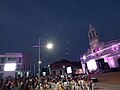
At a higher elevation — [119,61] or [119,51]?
[119,51]

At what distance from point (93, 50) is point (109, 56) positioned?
9168 mm

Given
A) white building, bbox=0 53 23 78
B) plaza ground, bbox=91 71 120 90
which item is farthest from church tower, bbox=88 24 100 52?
white building, bbox=0 53 23 78

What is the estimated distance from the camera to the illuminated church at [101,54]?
37094 millimetres

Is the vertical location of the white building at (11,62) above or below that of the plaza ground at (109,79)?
above

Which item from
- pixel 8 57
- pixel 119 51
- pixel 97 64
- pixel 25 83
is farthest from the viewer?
pixel 8 57

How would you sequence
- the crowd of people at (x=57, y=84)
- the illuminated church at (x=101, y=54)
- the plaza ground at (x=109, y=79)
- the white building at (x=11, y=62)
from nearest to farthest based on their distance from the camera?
1. the crowd of people at (x=57, y=84)
2. the plaza ground at (x=109, y=79)
3. the illuminated church at (x=101, y=54)
4. the white building at (x=11, y=62)

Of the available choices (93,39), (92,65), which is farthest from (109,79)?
(93,39)

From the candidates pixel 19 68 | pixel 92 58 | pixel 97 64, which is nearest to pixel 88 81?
pixel 97 64

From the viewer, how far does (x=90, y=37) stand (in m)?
51.6

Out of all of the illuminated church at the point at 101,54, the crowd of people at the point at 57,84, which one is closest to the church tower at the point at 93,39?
the illuminated church at the point at 101,54

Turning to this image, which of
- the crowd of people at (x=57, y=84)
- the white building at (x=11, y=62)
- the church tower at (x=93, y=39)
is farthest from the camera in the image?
the white building at (x=11, y=62)

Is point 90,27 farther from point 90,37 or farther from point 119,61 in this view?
point 119,61

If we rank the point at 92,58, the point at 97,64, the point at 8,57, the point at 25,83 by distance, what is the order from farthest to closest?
the point at 8,57 < the point at 92,58 < the point at 97,64 < the point at 25,83

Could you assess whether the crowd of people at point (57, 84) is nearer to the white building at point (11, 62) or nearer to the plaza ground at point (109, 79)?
the plaza ground at point (109, 79)
